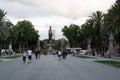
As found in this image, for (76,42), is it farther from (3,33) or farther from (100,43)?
(3,33)

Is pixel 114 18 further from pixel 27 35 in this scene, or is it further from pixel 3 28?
A: pixel 27 35

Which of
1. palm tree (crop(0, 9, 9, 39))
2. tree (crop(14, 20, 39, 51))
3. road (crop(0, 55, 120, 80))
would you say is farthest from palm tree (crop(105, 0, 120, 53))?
tree (crop(14, 20, 39, 51))

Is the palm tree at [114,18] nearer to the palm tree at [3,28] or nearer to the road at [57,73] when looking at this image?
the palm tree at [3,28]

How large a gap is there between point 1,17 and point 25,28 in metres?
107

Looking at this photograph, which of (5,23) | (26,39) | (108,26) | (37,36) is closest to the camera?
(108,26)

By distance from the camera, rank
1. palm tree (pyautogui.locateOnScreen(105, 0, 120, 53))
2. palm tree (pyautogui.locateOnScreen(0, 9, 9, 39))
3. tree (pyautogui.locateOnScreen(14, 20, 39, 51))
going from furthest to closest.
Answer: tree (pyautogui.locateOnScreen(14, 20, 39, 51)), palm tree (pyautogui.locateOnScreen(0, 9, 9, 39)), palm tree (pyautogui.locateOnScreen(105, 0, 120, 53))

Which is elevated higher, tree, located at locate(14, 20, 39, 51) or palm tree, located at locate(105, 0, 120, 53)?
tree, located at locate(14, 20, 39, 51)

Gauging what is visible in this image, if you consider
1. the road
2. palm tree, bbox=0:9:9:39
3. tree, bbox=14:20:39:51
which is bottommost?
the road

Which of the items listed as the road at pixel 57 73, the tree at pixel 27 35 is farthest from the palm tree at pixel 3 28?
the tree at pixel 27 35

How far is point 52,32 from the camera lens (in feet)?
515

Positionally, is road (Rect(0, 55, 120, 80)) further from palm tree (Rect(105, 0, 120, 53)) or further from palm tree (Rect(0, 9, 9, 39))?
palm tree (Rect(0, 9, 9, 39))

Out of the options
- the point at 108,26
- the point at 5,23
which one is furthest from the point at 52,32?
the point at 108,26

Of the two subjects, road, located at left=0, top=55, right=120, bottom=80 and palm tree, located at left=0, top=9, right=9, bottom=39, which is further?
palm tree, located at left=0, top=9, right=9, bottom=39

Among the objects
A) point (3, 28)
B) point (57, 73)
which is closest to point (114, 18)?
point (3, 28)
